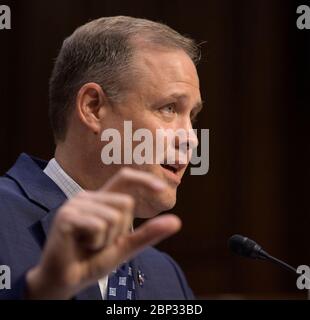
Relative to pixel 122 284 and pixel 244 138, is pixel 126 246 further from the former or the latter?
pixel 244 138

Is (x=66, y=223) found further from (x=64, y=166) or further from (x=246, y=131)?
(x=246, y=131)

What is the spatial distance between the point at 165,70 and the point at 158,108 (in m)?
0.10

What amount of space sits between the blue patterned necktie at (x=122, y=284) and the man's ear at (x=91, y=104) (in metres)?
0.36

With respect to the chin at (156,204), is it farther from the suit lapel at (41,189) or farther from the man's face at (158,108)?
the suit lapel at (41,189)

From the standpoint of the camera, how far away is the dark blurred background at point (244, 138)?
3154 mm

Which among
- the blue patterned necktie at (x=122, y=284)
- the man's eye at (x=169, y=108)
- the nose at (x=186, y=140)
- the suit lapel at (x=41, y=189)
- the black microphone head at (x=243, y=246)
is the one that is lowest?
the blue patterned necktie at (x=122, y=284)

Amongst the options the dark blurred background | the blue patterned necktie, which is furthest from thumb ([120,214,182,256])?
the dark blurred background

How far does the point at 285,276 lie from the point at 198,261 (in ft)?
1.34

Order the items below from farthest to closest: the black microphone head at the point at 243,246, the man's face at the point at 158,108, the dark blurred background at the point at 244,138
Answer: the dark blurred background at the point at 244,138, the man's face at the point at 158,108, the black microphone head at the point at 243,246

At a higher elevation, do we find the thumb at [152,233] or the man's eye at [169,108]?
the man's eye at [169,108]

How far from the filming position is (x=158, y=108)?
1.64m

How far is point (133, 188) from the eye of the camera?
39.0 inches

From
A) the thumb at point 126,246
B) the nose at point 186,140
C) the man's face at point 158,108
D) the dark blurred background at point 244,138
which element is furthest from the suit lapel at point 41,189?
the dark blurred background at point 244,138
